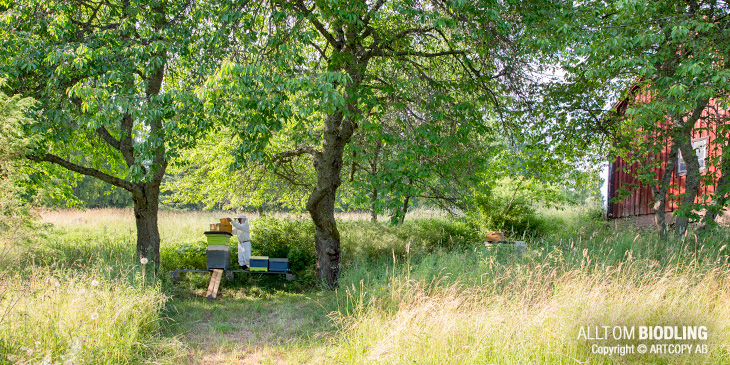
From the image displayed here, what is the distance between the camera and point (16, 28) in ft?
25.0

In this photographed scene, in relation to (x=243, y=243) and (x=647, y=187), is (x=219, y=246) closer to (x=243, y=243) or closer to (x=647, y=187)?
(x=243, y=243)

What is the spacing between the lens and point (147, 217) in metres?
9.14

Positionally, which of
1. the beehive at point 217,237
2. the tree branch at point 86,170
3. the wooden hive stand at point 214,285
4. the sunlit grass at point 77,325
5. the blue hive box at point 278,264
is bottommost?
the wooden hive stand at point 214,285

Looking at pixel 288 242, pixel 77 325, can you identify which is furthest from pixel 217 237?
pixel 77 325

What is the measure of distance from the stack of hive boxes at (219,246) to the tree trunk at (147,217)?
1020 millimetres

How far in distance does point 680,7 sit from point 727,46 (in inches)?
78.1

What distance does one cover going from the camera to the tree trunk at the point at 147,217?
29.7ft

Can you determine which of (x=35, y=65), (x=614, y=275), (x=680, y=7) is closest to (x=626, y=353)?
(x=614, y=275)

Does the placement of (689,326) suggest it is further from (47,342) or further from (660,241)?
(47,342)

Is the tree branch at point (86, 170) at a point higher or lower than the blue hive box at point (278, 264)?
higher

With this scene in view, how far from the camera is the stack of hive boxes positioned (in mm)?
9711

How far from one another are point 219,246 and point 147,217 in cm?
151

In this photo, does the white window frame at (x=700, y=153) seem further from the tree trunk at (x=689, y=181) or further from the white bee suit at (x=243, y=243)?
the white bee suit at (x=243, y=243)

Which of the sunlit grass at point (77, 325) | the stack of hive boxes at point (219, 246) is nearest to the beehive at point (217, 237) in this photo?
the stack of hive boxes at point (219, 246)
